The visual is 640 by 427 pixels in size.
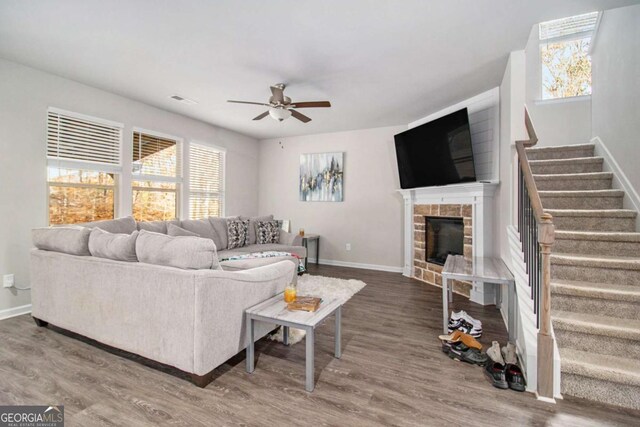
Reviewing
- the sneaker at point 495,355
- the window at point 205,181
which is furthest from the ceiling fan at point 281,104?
the sneaker at point 495,355

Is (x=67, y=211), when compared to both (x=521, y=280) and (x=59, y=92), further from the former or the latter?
(x=521, y=280)

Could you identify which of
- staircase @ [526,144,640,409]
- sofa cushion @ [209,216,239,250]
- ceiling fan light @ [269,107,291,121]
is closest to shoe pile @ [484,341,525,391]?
staircase @ [526,144,640,409]

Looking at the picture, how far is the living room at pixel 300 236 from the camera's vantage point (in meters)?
1.84

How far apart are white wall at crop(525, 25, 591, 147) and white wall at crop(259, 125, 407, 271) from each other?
1.99 meters

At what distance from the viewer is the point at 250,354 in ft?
6.88

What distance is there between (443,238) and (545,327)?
284cm

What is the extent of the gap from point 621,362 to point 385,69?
10.2ft

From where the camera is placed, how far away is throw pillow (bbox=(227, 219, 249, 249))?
15.6 feet

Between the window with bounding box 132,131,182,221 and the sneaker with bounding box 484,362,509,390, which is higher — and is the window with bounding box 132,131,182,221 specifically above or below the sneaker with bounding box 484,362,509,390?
above

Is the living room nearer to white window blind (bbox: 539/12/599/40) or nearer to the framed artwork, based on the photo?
white window blind (bbox: 539/12/599/40)

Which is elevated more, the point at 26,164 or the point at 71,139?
the point at 71,139

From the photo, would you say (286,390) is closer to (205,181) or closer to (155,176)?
(155,176)

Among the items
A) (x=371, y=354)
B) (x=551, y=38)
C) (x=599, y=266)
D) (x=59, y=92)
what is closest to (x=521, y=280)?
(x=599, y=266)

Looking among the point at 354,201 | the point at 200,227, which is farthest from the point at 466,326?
the point at 200,227
